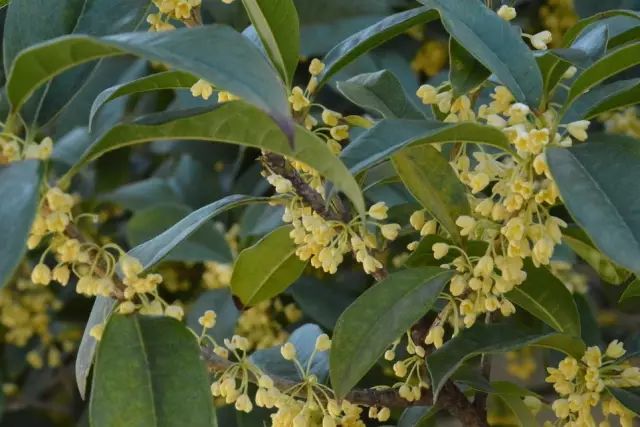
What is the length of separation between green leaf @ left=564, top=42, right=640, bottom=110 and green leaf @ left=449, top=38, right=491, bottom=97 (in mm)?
67

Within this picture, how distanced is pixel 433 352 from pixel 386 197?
0.38m

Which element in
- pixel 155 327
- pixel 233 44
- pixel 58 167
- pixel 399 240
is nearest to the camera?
pixel 233 44

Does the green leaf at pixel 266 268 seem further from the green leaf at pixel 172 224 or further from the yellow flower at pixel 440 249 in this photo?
the green leaf at pixel 172 224

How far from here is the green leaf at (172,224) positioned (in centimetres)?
113

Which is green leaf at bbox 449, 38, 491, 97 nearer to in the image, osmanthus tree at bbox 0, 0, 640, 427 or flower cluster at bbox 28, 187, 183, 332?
osmanthus tree at bbox 0, 0, 640, 427

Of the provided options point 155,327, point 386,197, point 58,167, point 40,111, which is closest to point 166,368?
point 155,327

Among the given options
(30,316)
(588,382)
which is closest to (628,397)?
(588,382)

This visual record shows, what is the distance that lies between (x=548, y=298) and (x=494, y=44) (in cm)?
20

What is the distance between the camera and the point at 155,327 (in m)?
0.56

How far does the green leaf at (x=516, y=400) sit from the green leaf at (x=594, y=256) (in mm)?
118

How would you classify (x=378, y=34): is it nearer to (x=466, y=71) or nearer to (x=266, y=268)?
(x=466, y=71)

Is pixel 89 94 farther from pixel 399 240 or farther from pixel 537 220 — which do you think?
pixel 537 220

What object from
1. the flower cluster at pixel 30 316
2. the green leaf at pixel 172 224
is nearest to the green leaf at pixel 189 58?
the green leaf at pixel 172 224

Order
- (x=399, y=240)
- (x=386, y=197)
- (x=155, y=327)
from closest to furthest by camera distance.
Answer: (x=155, y=327)
(x=386, y=197)
(x=399, y=240)
